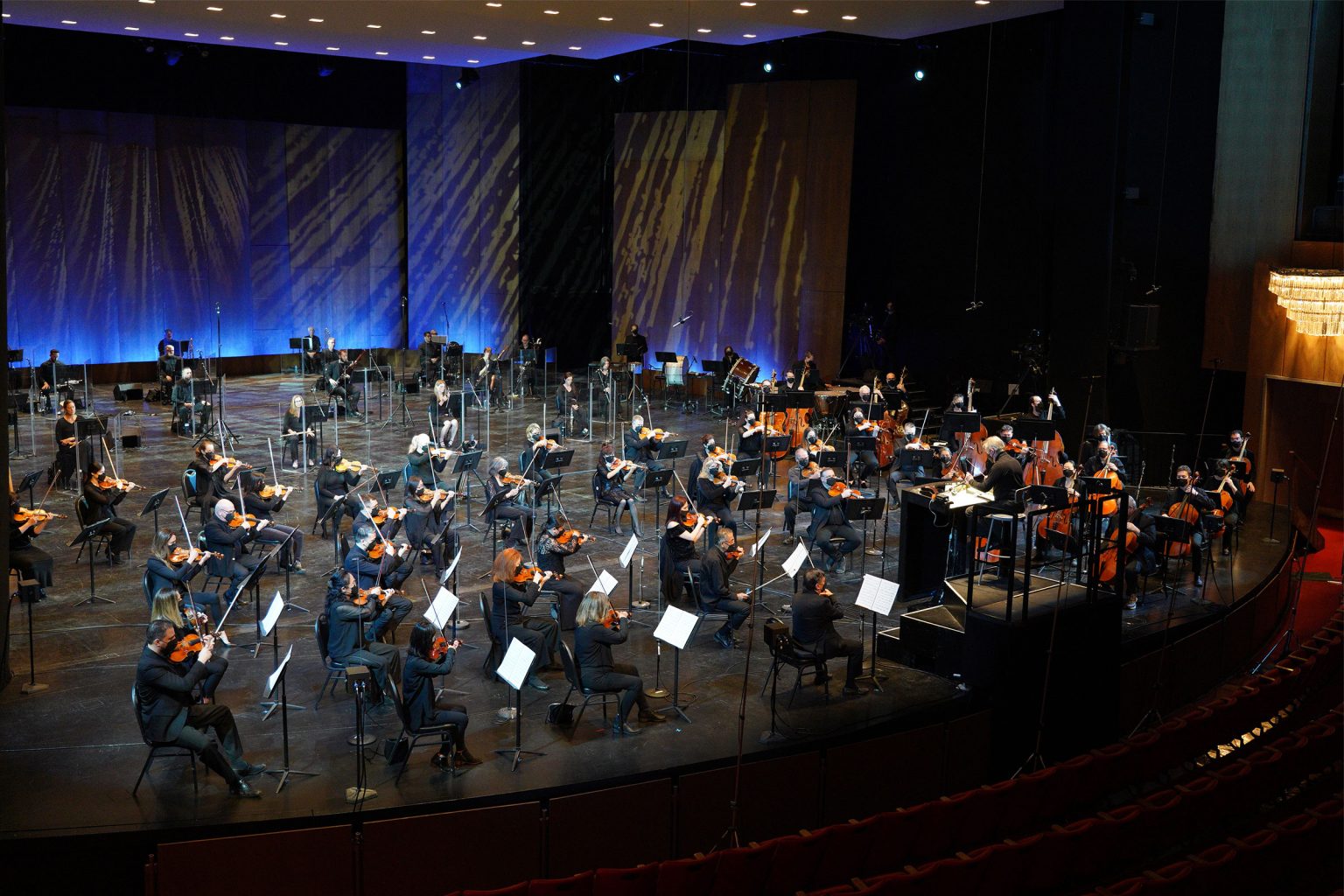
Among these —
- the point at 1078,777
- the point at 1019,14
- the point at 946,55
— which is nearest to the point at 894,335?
the point at 946,55

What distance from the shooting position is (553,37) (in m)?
20.7

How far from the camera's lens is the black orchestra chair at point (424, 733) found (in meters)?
8.38

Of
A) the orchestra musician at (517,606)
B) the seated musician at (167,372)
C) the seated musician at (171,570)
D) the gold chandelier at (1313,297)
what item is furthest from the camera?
the seated musician at (167,372)

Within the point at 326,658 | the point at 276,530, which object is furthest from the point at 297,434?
the point at 326,658

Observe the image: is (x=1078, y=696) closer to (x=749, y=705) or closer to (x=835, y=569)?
(x=749, y=705)

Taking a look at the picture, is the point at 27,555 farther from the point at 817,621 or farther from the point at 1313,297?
the point at 1313,297

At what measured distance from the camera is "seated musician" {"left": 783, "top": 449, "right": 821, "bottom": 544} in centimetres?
1334

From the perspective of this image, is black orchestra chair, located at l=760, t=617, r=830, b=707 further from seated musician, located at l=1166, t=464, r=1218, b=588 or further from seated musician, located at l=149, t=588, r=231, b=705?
seated musician, located at l=1166, t=464, r=1218, b=588

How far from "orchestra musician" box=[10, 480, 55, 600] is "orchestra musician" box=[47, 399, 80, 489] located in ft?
12.8

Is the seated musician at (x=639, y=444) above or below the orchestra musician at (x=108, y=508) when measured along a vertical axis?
above

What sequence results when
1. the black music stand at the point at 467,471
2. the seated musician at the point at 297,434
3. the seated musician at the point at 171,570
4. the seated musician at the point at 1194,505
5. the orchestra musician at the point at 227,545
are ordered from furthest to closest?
the seated musician at the point at 297,434 → the black music stand at the point at 467,471 → the seated musician at the point at 1194,505 → the orchestra musician at the point at 227,545 → the seated musician at the point at 171,570

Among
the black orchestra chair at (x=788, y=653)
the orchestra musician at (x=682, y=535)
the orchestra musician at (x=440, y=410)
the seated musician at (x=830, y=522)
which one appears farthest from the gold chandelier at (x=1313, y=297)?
the orchestra musician at (x=440, y=410)

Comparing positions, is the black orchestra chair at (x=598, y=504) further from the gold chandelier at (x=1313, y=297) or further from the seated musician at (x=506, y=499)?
the gold chandelier at (x=1313, y=297)

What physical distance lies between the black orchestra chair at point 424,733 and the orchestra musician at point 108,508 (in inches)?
207
